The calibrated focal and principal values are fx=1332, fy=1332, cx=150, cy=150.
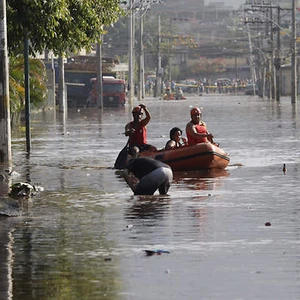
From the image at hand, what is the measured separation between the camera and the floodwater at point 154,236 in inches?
478

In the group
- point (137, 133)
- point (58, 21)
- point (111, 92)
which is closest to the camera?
point (137, 133)

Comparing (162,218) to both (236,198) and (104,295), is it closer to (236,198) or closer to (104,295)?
(236,198)

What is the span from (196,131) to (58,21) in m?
4.51

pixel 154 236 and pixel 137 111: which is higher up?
pixel 137 111

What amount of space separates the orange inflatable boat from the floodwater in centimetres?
48

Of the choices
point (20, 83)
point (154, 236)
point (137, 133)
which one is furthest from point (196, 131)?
point (20, 83)

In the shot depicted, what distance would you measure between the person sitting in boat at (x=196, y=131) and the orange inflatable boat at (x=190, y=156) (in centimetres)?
19

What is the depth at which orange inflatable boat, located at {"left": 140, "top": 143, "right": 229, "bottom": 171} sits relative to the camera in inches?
1056

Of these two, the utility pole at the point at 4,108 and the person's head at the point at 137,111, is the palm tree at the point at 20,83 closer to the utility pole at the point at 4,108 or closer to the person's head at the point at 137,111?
the utility pole at the point at 4,108

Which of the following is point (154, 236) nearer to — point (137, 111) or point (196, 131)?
point (196, 131)

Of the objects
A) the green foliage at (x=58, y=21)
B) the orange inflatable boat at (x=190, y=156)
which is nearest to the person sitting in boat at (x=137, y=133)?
the orange inflatable boat at (x=190, y=156)

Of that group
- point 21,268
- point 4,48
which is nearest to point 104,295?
point 21,268

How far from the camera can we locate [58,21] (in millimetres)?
29500

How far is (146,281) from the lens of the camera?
12.4 metres
